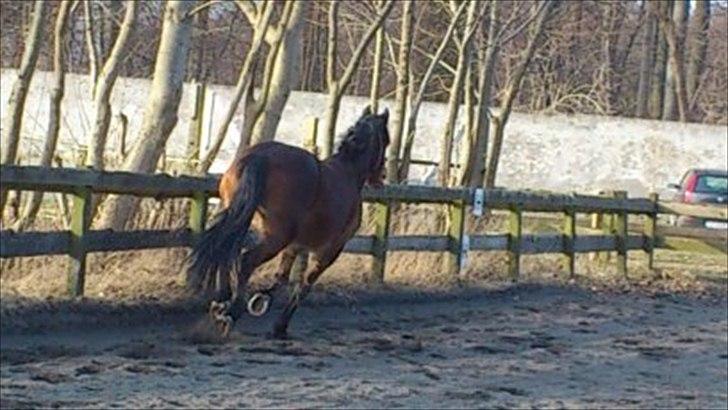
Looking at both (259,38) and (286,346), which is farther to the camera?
(259,38)

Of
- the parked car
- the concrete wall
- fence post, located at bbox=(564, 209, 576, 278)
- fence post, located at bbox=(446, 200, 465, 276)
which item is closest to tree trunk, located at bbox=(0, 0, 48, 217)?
fence post, located at bbox=(446, 200, 465, 276)

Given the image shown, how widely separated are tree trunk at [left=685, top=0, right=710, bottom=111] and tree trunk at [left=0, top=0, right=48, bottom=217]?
44.1 meters

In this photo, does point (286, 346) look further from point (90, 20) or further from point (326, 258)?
point (90, 20)

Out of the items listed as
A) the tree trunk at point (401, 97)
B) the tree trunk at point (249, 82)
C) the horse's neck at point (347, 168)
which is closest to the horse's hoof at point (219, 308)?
the horse's neck at point (347, 168)

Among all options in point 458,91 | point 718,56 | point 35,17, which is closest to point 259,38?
point 35,17

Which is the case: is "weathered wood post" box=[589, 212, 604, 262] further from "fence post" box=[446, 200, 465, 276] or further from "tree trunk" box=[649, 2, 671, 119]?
"tree trunk" box=[649, 2, 671, 119]

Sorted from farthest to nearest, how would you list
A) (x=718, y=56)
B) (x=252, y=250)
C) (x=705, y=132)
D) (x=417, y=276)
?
(x=718, y=56) → (x=705, y=132) → (x=417, y=276) → (x=252, y=250)

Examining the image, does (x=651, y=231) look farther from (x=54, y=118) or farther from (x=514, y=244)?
(x=54, y=118)

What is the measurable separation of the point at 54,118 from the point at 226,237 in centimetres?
340

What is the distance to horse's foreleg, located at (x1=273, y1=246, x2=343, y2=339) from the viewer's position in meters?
12.3

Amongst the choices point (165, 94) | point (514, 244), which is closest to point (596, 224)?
point (514, 244)

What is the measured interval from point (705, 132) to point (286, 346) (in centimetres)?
3170

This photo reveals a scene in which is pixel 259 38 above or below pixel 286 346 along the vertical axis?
above

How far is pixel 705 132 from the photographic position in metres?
42.1
